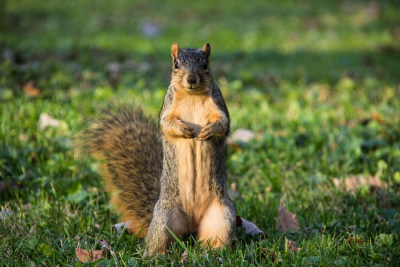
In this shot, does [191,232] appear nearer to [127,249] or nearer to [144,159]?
[127,249]

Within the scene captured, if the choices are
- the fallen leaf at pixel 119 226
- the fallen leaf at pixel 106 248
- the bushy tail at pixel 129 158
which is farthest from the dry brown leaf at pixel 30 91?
the fallen leaf at pixel 106 248

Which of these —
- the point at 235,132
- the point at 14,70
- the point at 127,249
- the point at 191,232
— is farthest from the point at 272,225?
the point at 14,70

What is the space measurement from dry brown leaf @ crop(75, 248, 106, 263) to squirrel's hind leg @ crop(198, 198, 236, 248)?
1.36 ft

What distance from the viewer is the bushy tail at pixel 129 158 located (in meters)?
2.24

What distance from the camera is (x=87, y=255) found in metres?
1.80

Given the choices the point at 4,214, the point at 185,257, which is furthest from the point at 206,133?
the point at 4,214

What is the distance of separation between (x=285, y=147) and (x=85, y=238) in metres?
1.61

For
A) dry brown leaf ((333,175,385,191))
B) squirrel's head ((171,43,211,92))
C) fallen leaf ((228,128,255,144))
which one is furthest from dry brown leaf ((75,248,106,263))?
fallen leaf ((228,128,255,144))

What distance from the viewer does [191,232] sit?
79.0 inches

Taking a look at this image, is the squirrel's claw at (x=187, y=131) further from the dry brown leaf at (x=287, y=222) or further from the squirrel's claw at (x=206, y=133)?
the dry brown leaf at (x=287, y=222)

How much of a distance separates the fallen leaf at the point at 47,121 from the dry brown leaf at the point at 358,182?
192 centimetres

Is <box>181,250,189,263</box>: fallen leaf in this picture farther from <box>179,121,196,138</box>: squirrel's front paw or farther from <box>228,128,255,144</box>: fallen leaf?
<box>228,128,255,144</box>: fallen leaf

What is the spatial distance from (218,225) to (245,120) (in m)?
1.82

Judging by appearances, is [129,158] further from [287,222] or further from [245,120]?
[245,120]
